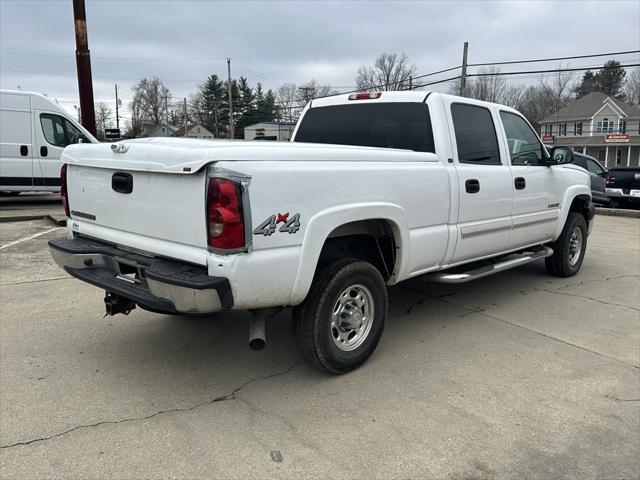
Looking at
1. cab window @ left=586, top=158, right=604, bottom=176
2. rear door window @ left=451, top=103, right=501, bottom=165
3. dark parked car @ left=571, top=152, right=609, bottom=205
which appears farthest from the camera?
cab window @ left=586, top=158, right=604, bottom=176

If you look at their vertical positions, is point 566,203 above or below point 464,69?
below

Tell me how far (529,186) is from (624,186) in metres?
11.7

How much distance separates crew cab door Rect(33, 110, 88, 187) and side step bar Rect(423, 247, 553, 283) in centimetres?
1097

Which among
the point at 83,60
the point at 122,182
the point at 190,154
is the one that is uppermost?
the point at 83,60

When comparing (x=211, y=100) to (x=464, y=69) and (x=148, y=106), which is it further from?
(x=464, y=69)

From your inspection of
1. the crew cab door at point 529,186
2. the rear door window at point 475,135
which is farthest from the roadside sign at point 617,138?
the rear door window at point 475,135

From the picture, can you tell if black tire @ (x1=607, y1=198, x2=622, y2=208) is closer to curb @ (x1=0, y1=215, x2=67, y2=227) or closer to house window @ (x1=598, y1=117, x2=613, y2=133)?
curb @ (x1=0, y1=215, x2=67, y2=227)

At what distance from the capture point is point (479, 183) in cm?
458

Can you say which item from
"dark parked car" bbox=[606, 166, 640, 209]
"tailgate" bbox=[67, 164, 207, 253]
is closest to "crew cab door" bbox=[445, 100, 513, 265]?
"tailgate" bbox=[67, 164, 207, 253]

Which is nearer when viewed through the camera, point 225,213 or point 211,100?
point 225,213

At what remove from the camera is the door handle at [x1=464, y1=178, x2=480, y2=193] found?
14.6 ft

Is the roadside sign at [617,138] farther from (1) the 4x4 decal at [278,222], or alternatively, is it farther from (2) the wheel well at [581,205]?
(1) the 4x4 decal at [278,222]

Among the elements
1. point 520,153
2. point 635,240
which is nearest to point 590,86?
point 635,240

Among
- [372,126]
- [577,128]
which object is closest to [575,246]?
[372,126]
